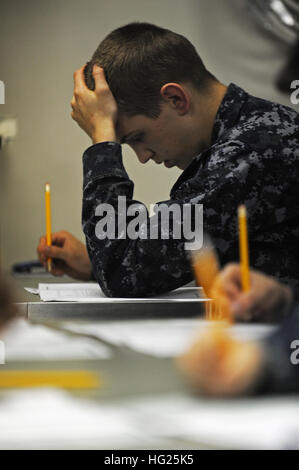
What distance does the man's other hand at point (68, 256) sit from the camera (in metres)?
1.15

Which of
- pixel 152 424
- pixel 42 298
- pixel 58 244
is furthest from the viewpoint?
pixel 58 244

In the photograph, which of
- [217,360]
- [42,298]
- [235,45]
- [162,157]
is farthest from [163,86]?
[235,45]

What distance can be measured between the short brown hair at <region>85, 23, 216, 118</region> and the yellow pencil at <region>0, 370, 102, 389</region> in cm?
65

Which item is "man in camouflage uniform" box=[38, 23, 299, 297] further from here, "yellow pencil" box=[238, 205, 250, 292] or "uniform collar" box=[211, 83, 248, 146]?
"yellow pencil" box=[238, 205, 250, 292]

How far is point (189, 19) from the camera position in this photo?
7.74 feet


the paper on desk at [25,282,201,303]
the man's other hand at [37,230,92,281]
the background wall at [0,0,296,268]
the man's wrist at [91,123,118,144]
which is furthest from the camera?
the background wall at [0,0,296,268]

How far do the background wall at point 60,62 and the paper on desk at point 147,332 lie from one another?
1809 millimetres

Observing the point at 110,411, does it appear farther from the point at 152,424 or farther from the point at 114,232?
the point at 114,232

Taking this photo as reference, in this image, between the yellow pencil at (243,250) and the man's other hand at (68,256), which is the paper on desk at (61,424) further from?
the man's other hand at (68,256)

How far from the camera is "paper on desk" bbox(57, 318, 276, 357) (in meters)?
0.42

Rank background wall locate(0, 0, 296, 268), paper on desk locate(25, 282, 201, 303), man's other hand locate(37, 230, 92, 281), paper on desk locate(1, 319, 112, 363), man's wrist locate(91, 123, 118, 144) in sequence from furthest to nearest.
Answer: background wall locate(0, 0, 296, 268), man's other hand locate(37, 230, 92, 281), man's wrist locate(91, 123, 118, 144), paper on desk locate(25, 282, 201, 303), paper on desk locate(1, 319, 112, 363)

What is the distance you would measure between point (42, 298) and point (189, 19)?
1.83 meters

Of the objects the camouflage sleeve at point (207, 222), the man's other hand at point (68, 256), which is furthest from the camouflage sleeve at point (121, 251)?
the man's other hand at point (68, 256)

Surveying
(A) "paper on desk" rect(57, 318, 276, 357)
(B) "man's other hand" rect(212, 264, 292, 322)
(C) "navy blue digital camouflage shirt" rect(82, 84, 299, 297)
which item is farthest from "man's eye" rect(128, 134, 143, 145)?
(B) "man's other hand" rect(212, 264, 292, 322)
